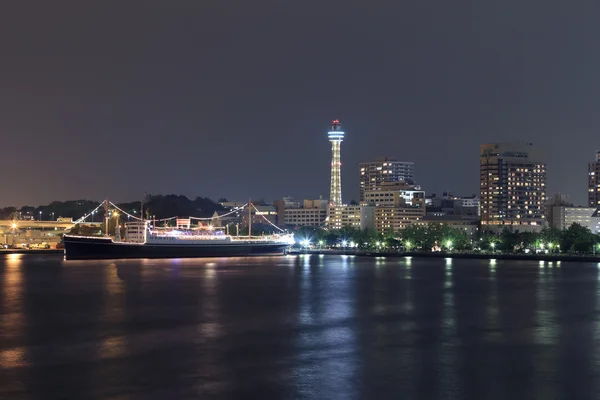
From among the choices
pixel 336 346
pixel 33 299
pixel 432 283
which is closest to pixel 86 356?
pixel 336 346

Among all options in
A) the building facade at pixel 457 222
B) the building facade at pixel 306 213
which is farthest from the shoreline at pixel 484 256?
the building facade at pixel 306 213

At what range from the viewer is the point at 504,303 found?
27469 millimetres

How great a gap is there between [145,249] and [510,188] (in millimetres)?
58526

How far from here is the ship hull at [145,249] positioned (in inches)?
2594

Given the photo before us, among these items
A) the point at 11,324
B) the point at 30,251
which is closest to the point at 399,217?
the point at 30,251

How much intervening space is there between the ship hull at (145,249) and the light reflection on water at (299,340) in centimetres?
3217

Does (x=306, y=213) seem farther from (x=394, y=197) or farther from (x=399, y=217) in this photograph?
(x=399, y=217)

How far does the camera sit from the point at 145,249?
6781cm

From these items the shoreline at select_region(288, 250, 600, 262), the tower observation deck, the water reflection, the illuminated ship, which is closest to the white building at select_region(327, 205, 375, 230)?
the tower observation deck

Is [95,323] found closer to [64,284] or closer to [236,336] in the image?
[236,336]

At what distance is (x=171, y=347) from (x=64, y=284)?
19159 mm

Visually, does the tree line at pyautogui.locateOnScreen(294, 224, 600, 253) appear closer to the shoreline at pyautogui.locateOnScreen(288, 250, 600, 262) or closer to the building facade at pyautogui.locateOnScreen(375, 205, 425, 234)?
the shoreline at pyautogui.locateOnScreen(288, 250, 600, 262)

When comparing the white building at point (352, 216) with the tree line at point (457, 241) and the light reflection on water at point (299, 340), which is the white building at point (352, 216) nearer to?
the tree line at point (457, 241)

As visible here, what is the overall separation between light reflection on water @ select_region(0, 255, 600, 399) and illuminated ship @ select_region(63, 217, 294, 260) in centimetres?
3228
